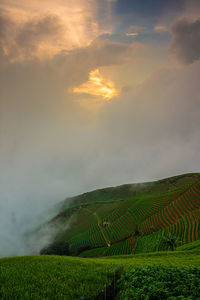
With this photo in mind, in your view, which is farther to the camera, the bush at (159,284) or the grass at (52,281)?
the grass at (52,281)

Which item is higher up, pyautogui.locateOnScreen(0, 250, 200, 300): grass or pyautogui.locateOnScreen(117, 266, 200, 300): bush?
pyautogui.locateOnScreen(0, 250, 200, 300): grass

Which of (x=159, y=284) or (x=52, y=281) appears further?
(x=52, y=281)

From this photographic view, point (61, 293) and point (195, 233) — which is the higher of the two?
point (61, 293)

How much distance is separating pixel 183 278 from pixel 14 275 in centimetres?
832

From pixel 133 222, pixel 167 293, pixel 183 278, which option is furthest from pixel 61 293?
pixel 133 222

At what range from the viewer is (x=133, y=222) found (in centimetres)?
9481

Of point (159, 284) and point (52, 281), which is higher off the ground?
point (52, 281)

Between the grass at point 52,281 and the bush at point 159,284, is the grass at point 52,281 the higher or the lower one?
the higher one

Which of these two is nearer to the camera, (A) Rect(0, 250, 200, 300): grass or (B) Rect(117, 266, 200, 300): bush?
(B) Rect(117, 266, 200, 300): bush

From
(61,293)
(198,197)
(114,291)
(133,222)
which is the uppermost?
(61,293)

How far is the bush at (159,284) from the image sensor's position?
5328mm

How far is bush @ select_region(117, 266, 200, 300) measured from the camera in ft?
17.5

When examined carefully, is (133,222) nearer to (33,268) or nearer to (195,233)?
(195,233)

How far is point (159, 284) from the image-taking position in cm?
592
